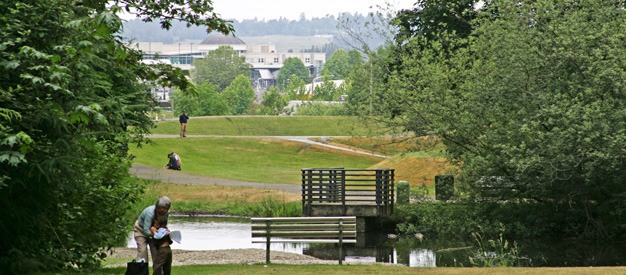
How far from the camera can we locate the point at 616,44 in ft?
108

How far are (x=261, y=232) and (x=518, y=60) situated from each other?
13.5 m

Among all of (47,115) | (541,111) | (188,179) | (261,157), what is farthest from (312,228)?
(261,157)

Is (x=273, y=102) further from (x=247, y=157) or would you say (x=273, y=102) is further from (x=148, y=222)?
(x=148, y=222)

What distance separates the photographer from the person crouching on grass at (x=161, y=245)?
16.2 metres

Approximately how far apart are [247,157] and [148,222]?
5179cm

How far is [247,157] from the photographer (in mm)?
68000

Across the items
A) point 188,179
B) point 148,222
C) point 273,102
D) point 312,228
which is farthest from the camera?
point 273,102

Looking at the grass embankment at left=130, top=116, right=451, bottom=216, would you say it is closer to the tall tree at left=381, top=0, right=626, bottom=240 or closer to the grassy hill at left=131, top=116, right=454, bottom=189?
the grassy hill at left=131, top=116, right=454, bottom=189

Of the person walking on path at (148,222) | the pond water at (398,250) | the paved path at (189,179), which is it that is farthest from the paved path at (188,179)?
the person walking on path at (148,222)

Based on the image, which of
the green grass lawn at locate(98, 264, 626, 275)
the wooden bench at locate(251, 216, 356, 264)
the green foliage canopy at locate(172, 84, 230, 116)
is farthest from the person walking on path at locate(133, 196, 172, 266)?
the green foliage canopy at locate(172, 84, 230, 116)

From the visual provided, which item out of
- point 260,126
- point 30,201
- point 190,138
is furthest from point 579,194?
point 260,126

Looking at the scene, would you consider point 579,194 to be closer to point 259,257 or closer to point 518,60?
point 518,60

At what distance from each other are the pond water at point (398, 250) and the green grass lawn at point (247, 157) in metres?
20.2

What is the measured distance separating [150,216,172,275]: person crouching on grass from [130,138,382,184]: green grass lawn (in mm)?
39034
